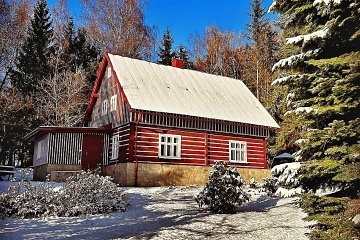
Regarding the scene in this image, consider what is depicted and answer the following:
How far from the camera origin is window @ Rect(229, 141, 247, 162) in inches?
923

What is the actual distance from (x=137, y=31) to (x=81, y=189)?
28.9 metres

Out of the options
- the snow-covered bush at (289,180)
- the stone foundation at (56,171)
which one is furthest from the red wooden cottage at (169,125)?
the snow-covered bush at (289,180)

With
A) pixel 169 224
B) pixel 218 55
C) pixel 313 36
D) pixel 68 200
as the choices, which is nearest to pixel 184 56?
pixel 218 55

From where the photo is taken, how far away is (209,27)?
44.2 metres

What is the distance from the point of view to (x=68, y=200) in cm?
1155

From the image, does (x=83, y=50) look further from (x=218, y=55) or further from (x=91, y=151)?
(x=91, y=151)

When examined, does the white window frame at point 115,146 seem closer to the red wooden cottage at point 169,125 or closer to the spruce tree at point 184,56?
the red wooden cottage at point 169,125

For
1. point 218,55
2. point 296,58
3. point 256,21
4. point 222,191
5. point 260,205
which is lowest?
point 260,205

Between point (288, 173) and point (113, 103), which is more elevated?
point (113, 103)

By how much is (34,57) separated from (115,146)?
65.8 feet

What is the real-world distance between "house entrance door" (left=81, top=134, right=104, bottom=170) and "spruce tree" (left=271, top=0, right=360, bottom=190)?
17210 millimetres

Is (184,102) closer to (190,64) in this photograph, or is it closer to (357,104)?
(357,104)

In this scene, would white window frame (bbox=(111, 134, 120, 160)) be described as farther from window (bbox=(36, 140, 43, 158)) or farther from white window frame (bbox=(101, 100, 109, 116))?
window (bbox=(36, 140, 43, 158))

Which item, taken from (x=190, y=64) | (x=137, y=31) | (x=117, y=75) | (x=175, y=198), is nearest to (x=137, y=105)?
(x=117, y=75)
